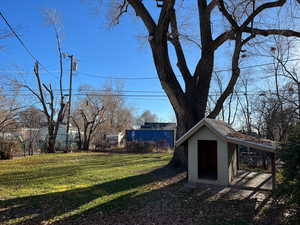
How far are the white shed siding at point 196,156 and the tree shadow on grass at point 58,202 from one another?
1.71m

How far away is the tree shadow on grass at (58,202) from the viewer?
4243mm

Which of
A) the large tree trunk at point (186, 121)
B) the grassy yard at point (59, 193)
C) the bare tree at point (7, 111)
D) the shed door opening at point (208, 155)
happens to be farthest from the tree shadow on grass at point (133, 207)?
the bare tree at point (7, 111)

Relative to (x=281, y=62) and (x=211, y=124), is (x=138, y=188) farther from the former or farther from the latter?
(x=281, y=62)

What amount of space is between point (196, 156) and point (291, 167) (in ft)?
10.9

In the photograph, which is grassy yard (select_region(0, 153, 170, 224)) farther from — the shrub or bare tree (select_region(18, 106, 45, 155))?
bare tree (select_region(18, 106, 45, 155))

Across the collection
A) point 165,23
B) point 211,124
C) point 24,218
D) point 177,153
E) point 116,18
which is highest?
point 116,18

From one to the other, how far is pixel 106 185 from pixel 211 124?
147 inches

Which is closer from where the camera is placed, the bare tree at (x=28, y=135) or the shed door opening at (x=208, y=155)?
the shed door opening at (x=208, y=155)

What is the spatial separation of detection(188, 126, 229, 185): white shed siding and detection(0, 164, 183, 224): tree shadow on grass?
67.2 inches

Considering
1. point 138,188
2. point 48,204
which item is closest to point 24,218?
point 48,204

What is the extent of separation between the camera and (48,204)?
4867mm

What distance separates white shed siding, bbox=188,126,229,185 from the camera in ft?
20.6

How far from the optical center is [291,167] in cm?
352

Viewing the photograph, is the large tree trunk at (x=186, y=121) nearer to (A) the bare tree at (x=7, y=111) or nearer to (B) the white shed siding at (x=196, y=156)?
(B) the white shed siding at (x=196, y=156)
